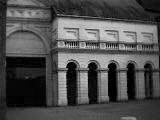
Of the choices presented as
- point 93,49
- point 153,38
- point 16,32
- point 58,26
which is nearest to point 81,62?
point 93,49

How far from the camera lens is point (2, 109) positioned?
48.0 ft

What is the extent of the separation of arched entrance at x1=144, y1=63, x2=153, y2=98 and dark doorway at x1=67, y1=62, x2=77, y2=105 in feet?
30.5

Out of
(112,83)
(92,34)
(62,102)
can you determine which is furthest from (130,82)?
(62,102)

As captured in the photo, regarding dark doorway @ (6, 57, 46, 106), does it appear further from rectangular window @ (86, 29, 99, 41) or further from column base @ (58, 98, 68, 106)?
rectangular window @ (86, 29, 99, 41)

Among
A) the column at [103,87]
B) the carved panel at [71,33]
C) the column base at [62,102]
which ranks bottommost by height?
the column base at [62,102]

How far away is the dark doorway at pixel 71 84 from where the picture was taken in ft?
109

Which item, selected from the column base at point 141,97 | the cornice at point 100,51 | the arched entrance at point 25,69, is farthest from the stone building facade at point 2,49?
the column base at point 141,97

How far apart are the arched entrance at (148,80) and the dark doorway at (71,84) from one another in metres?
9.30

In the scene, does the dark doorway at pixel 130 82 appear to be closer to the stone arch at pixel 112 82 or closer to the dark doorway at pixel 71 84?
the stone arch at pixel 112 82

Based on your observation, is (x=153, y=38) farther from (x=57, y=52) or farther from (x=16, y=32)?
(x=16, y=32)

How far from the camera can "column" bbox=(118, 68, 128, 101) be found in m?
34.0

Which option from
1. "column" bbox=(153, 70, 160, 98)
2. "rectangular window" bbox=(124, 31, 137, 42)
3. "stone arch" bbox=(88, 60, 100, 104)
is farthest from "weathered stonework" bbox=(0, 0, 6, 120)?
"column" bbox=(153, 70, 160, 98)

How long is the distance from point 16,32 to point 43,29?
3039 mm

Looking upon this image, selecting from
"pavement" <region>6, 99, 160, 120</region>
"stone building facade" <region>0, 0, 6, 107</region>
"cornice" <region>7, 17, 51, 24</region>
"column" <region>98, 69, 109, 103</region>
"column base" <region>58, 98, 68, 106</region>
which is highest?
"cornice" <region>7, 17, 51, 24</region>
